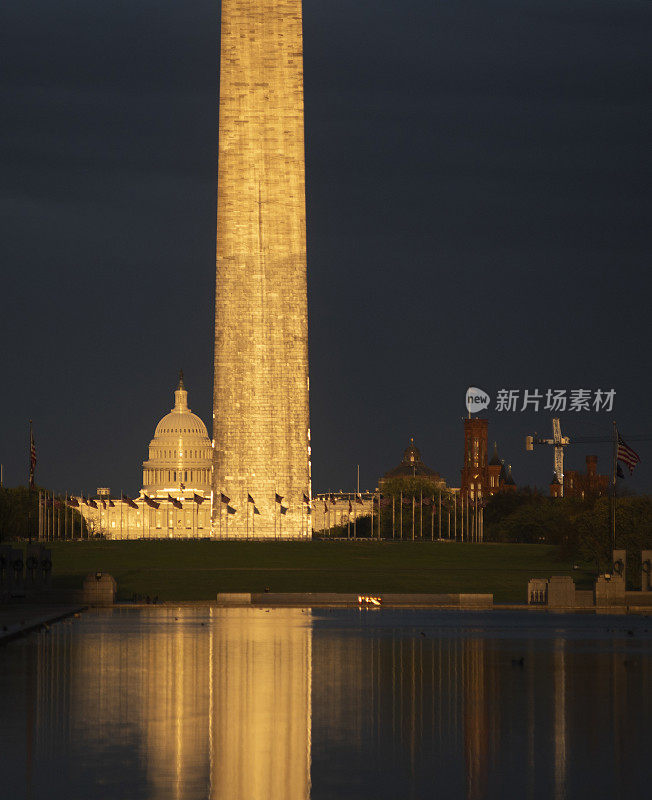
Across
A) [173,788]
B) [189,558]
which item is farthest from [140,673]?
[189,558]

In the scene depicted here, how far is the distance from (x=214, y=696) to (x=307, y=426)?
97702mm

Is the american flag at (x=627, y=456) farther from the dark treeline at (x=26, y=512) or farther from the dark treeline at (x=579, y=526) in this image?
the dark treeline at (x=26, y=512)

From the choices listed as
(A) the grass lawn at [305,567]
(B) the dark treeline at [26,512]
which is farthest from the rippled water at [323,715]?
(B) the dark treeline at [26,512]

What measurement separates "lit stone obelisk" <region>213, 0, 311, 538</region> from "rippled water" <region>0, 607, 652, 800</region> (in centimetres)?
8211

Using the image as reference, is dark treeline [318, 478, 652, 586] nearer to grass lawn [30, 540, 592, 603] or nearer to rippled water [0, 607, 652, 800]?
grass lawn [30, 540, 592, 603]

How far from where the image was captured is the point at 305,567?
83.8 meters

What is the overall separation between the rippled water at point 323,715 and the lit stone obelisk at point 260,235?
3233 inches

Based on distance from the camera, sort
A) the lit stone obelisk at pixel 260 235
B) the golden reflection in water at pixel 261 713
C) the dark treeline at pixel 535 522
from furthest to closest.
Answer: the lit stone obelisk at pixel 260 235, the dark treeline at pixel 535 522, the golden reflection in water at pixel 261 713

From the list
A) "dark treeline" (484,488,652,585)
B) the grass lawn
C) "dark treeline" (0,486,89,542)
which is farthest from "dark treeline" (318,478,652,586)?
"dark treeline" (0,486,89,542)

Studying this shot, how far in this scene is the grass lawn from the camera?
64438mm

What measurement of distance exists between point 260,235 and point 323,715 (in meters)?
97.9

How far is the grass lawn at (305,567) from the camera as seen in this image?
64438 mm

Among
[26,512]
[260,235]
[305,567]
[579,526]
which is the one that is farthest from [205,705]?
[26,512]

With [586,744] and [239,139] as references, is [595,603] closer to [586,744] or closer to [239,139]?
[586,744]
